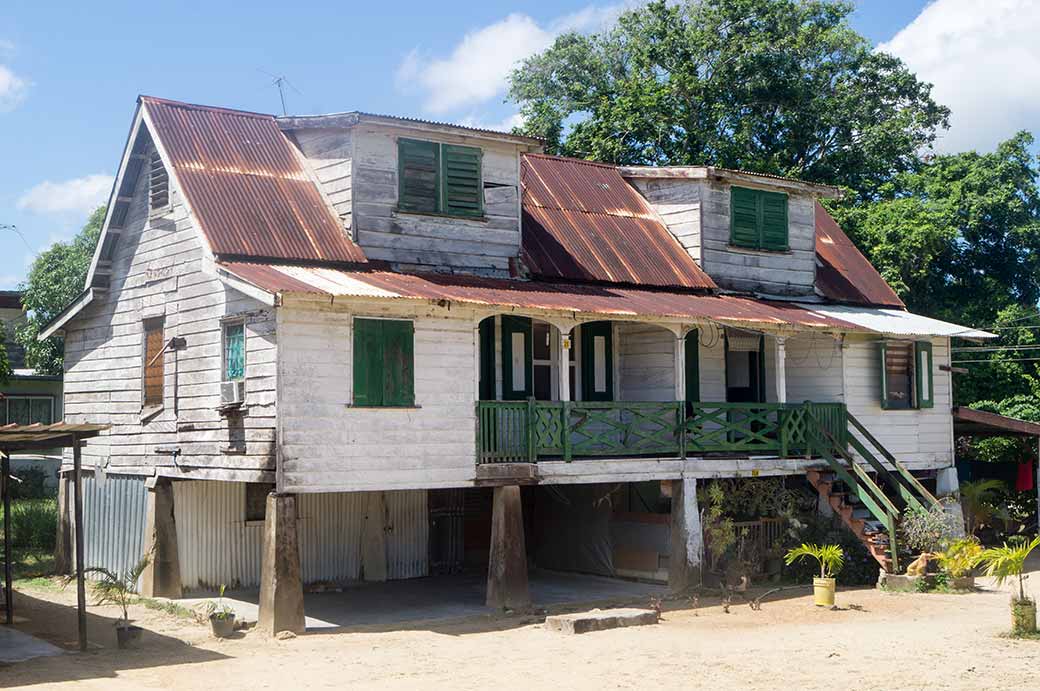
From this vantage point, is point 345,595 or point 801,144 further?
point 801,144

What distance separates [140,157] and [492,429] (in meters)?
7.92

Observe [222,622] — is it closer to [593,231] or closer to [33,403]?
[593,231]

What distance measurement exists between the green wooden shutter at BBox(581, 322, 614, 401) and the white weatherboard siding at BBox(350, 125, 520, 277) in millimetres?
2161

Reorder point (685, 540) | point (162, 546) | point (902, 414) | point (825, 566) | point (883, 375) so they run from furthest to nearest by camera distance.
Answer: point (902, 414), point (883, 375), point (825, 566), point (685, 540), point (162, 546)

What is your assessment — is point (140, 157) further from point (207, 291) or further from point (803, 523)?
point (803, 523)

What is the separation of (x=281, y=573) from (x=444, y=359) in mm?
3784

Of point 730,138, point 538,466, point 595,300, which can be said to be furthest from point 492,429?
point 730,138

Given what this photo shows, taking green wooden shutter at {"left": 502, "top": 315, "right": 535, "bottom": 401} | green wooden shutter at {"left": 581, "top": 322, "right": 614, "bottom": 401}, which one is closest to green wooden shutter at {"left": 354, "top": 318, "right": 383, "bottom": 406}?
green wooden shutter at {"left": 502, "top": 315, "right": 535, "bottom": 401}

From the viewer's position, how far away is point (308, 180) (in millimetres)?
21328

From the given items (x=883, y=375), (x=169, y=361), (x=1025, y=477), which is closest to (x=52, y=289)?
(x=169, y=361)

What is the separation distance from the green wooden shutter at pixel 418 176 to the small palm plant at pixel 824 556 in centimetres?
811

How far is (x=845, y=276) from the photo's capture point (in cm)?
2770

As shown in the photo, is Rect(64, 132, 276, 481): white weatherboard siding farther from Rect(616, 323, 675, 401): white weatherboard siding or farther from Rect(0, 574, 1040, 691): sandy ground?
Rect(616, 323, 675, 401): white weatherboard siding

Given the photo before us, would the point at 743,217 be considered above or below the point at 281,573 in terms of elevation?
above
